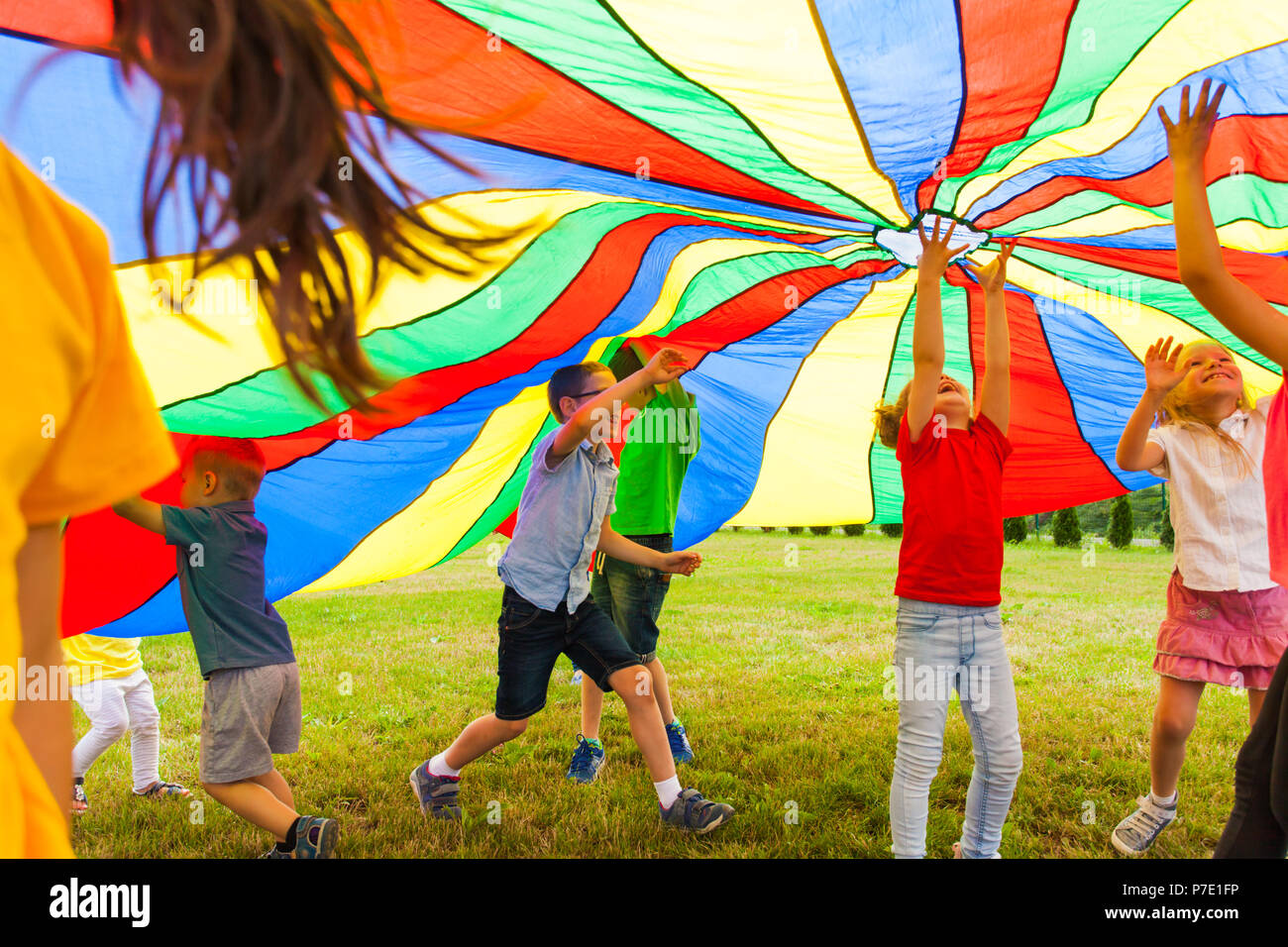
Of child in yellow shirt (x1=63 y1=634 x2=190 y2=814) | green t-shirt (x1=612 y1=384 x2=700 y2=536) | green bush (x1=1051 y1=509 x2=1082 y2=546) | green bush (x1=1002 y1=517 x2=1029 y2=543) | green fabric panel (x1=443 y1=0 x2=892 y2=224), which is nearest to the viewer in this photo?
green fabric panel (x1=443 y1=0 x2=892 y2=224)

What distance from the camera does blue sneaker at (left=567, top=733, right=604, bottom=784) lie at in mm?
3164

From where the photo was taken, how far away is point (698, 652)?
5742 mm

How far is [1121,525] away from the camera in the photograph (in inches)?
617

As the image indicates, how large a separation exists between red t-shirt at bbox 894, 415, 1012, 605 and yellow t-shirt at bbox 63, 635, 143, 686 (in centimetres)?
285

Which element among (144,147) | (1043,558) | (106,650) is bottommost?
(1043,558)

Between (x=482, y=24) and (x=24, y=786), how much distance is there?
64.9 inches

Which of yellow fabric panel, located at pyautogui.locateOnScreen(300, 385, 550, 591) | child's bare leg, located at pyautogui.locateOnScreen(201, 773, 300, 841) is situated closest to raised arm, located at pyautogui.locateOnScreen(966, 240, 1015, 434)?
yellow fabric panel, located at pyautogui.locateOnScreen(300, 385, 550, 591)

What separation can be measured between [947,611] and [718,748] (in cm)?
161

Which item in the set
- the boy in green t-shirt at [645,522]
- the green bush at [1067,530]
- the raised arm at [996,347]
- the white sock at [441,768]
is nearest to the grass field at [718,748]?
the white sock at [441,768]

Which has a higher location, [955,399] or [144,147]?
[144,147]

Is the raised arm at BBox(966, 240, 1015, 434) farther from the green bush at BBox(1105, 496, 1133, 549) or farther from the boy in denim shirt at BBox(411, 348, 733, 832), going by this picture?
the green bush at BBox(1105, 496, 1133, 549)

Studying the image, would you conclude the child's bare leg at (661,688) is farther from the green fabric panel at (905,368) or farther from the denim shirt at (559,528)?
the green fabric panel at (905,368)
